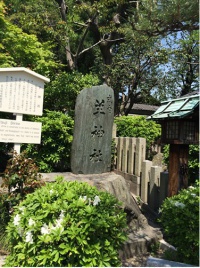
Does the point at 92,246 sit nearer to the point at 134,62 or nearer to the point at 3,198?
the point at 3,198

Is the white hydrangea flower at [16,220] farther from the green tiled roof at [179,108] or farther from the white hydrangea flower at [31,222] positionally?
the green tiled roof at [179,108]

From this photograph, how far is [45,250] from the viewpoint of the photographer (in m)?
2.50

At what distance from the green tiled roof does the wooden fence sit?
1.60m

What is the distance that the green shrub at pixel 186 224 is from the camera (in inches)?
110

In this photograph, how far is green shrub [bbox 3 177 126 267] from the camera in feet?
8.07

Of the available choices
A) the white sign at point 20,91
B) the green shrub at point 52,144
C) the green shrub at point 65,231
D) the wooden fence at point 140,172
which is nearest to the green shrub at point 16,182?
the green shrub at point 65,231

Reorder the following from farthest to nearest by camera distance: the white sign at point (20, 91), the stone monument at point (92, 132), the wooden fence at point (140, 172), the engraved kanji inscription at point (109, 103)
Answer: the engraved kanji inscription at point (109, 103)
the stone monument at point (92, 132)
the wooden fence at point (140, 172)
the white sign at point (20, 91)

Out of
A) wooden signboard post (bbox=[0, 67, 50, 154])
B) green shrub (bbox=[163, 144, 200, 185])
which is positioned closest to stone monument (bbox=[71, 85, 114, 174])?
wooden signboard post (bbox=[0, 67, 50, 154])

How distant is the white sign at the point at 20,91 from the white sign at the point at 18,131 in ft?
1.00

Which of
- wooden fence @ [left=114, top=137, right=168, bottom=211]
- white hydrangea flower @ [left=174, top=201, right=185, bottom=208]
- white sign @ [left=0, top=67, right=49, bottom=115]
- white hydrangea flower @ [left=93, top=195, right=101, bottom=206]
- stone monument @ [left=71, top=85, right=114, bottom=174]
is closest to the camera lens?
white hydrangea flower @ [left=93, top=195, right=101, bottom=206]

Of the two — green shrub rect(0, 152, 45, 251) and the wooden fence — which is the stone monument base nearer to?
the wooden fence

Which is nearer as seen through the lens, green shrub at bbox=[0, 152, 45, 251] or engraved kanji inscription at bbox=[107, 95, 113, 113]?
green shrub at bbox=[0, 152, 45, 251]

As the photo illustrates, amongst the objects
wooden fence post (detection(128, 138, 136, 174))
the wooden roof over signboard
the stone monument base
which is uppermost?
the wooden roof over signboard

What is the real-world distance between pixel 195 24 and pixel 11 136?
12.4ft
